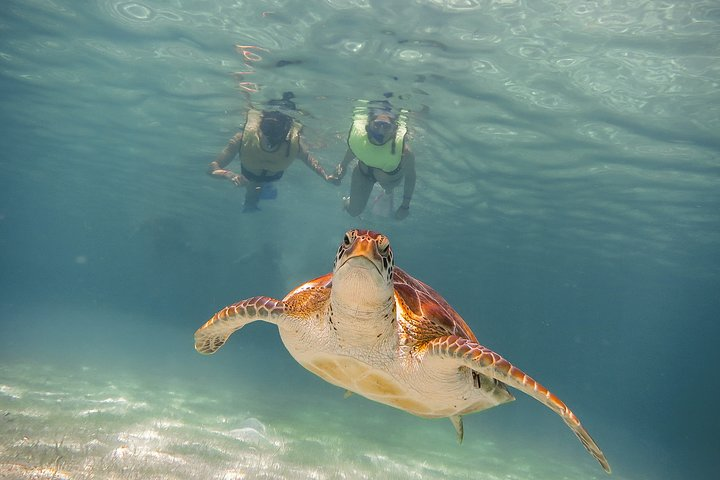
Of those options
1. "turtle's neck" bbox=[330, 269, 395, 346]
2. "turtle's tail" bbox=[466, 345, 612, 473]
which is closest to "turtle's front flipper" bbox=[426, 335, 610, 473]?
"turtle's tail" bbox=[466, 345, 612, 473]

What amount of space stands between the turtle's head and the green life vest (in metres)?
8.86

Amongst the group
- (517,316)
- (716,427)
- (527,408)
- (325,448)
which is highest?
(325,448)

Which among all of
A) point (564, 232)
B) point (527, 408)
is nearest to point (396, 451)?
point (564, 232)

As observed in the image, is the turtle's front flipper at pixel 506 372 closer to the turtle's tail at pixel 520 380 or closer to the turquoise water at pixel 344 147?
the turtle's tail at pixel 520 380

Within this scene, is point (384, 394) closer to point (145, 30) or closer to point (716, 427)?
point (145, 30)

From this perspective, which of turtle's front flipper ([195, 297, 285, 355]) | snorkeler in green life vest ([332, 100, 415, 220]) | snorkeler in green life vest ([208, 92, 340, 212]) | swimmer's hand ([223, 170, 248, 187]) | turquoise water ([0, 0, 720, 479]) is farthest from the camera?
snorkeler in green life vest ([208, 92, 340, 212])

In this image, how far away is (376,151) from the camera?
11.6 metres

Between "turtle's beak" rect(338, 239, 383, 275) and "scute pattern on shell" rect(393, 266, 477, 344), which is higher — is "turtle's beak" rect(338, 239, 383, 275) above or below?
above

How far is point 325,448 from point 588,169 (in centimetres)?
1389

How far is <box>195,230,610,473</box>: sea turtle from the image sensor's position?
2758 millimetres

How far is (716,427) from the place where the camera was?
27203 mm

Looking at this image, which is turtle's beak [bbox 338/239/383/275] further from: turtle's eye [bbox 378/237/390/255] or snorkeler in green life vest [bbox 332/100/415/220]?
snorkeler in green life vest [bbox 332/100/415/220]

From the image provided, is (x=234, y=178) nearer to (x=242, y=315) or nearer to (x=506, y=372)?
Result: (x=242, y=315)

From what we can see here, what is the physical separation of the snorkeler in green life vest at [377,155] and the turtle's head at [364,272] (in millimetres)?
8759
